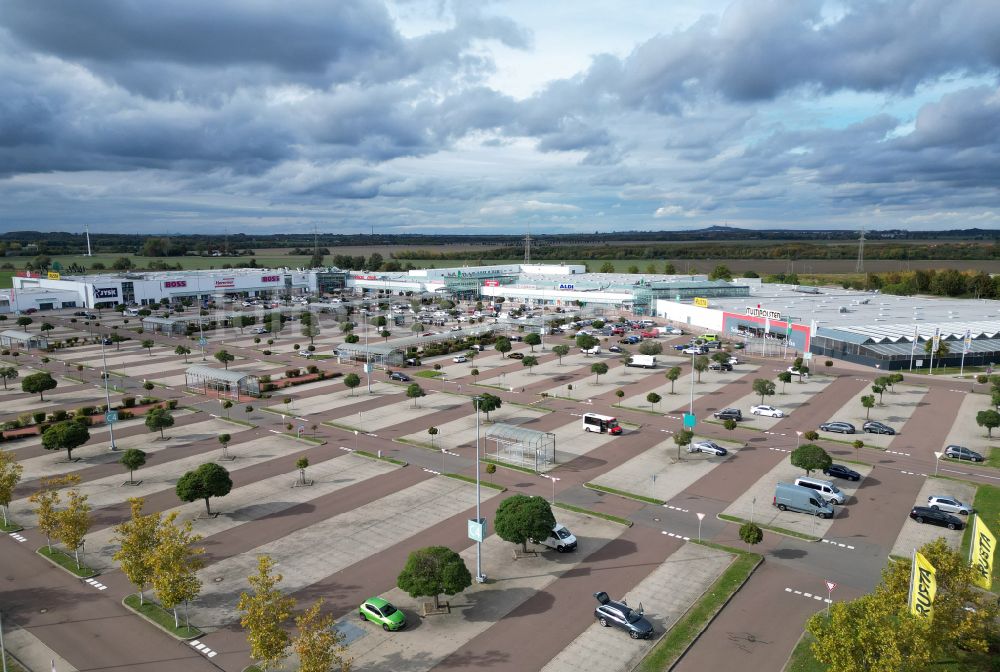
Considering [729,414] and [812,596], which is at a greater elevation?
[729,414]

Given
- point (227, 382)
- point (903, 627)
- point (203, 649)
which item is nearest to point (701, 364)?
point (903, 627)

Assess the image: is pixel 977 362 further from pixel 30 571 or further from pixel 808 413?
pixel 30 571

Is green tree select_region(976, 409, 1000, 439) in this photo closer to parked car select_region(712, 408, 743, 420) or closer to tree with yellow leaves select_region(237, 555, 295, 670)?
parked car select_region(712, 408, 743, 420)

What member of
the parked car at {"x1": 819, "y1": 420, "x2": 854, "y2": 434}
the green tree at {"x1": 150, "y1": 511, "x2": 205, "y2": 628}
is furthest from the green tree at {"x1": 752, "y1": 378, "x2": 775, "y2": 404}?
the green tree at {"x1": 150, "y1": 511, "x2": 205, "y2": 628}

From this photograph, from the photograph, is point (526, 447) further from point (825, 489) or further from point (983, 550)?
point (983, 550)

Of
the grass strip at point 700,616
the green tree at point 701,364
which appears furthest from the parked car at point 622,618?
the green tree at point 701,364

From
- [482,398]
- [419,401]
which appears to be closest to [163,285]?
[419,401]

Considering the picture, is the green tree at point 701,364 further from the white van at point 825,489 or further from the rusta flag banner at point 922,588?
the rusta flag banner at point 922,588
